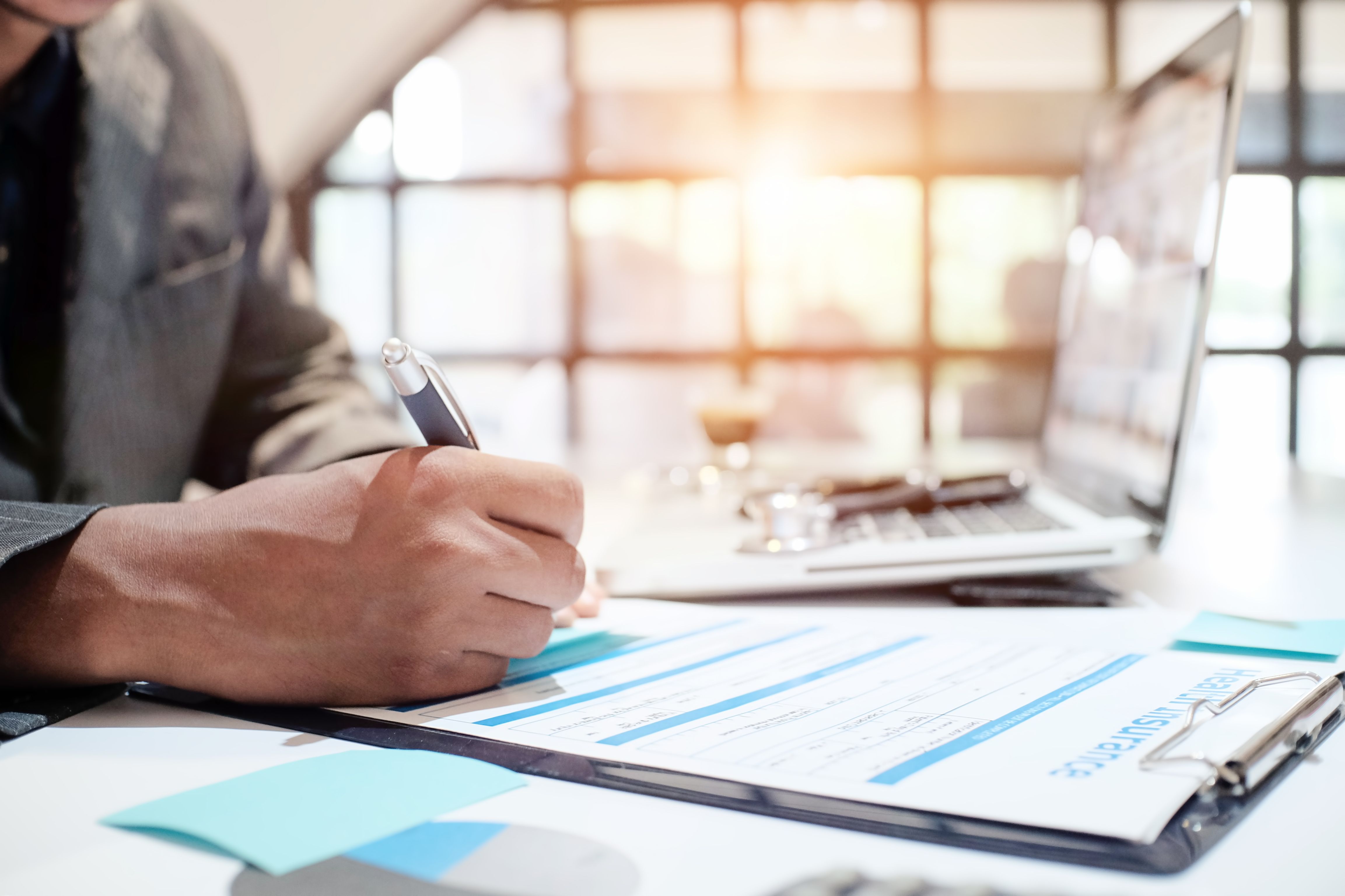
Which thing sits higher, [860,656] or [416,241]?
[416,241]

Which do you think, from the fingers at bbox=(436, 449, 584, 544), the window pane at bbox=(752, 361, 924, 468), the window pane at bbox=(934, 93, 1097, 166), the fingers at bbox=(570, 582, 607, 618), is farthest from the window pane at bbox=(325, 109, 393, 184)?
the fingers at bbox=(436, 449, 584, 544)

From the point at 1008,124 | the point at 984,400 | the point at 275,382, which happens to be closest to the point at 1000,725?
the point at 275,382

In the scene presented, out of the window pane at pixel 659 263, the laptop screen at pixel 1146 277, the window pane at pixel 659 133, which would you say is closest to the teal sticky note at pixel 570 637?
the laptop screen at pixel 1146 277

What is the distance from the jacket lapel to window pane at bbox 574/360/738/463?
2.71 meters

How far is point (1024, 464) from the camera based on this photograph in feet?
4.42

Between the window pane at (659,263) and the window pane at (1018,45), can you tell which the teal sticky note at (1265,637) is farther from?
the window pane at (1018,45)

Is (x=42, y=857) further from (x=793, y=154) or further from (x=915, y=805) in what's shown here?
(x=793, y=154)

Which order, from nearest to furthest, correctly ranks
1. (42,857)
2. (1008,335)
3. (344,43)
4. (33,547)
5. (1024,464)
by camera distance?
(42,857), (33,547), (1024,464), (344,43), (1008,335)

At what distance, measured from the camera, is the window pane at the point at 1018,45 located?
349 cm

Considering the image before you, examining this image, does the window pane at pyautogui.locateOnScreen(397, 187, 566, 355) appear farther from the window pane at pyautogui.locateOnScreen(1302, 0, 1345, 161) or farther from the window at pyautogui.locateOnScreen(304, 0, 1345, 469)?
the window pane at pyautogui.locateOnScreen(1302, 0, 1345, 161)

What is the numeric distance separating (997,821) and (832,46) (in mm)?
3739

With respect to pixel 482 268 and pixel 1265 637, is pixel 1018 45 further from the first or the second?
pixel 1265 637

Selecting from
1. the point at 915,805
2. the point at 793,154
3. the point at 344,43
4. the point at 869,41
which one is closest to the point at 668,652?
the point at 915,805

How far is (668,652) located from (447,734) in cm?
14
